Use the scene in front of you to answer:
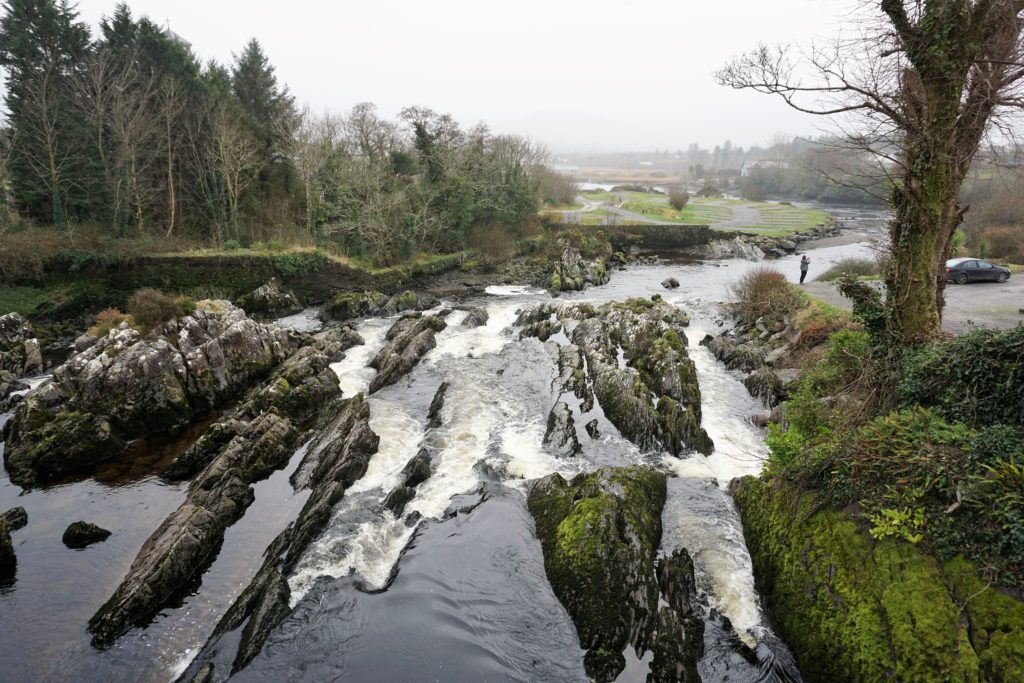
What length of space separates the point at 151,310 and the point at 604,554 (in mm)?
24654

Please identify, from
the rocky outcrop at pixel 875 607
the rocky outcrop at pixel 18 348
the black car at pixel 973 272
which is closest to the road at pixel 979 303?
the black car at pixel 973 272

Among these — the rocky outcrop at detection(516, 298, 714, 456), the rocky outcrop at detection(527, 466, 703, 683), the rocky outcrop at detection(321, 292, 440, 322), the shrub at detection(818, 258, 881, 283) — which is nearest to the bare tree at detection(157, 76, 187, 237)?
the rocky outcrop at detection(321, 292, 440, 322)

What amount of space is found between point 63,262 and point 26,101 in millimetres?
13859

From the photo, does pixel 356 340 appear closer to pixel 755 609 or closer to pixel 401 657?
pixel 401 657

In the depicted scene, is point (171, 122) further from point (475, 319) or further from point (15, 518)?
point (15, 518)

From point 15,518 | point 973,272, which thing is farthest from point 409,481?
point 973,272

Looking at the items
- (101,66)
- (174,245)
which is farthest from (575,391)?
(101,66)

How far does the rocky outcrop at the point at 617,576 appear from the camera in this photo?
10.6m

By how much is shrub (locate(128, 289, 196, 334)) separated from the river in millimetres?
6946

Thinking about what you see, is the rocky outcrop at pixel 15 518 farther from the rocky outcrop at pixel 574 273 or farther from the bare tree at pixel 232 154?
the rocky outcrop at pixel 574 273

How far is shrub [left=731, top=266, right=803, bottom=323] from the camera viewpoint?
32.4m

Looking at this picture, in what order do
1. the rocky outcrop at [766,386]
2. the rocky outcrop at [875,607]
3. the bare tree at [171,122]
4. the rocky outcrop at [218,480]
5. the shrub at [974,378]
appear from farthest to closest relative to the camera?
the bare tree at [171,122]
the rocky outcrop at [766,386]
the rocky outcrop at [218,480]
the shrub at [974,378]
the rocky outcrop at [875,607]

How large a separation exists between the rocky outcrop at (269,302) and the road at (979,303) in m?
41.1

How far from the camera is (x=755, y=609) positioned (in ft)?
38.2
